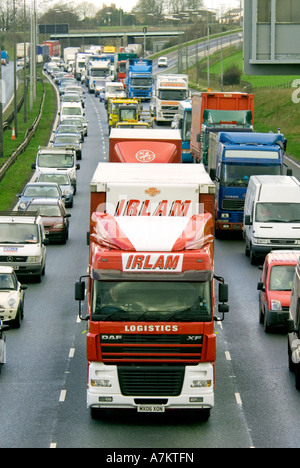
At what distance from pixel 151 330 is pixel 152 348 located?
0.30 metres

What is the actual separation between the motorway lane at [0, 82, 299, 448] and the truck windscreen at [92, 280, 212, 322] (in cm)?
202

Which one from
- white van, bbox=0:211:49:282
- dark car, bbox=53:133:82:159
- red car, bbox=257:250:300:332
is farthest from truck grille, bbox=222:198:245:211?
dark car, bbox=53:133:82:159

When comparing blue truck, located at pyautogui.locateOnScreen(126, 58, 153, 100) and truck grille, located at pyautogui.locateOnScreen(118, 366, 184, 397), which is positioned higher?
truck grille, located at pyautogui.locateOnScreen(118, 366, 184, 397)

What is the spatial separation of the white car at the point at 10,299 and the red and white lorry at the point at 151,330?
923 cm

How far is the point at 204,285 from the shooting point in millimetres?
18688

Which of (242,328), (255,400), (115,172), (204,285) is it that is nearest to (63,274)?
(242,328)

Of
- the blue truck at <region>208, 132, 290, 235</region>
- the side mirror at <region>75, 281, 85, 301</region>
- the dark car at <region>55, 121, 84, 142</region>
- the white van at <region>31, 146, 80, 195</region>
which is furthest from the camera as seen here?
the dark car at <region>55, 121, 84, 142</region>

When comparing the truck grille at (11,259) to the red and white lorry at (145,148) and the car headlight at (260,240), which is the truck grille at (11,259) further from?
the car headlight at (260,240)

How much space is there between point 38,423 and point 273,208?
62.9ft

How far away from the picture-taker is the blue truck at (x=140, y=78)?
3976 inches

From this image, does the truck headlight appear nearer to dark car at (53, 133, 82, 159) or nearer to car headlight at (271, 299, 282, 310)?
car headlight at (271, 299, 282, 310)

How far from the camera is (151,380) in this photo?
61.1 feet

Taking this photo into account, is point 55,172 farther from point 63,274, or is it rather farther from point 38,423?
point 38,423

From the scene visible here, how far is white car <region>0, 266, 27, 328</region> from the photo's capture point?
1091 inches
